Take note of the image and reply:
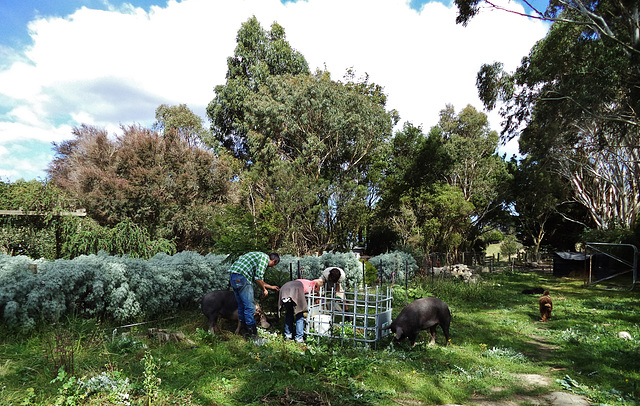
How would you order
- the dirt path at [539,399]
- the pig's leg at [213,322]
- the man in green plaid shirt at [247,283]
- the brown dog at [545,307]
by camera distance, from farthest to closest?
1. the brown dog at [545,307]
2. the pig's leg at [213,322]
3. the man in green plaid shirt at [247,283]
4. the dirt path at [539,399]

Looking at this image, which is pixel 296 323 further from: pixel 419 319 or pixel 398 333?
pixel 419 319

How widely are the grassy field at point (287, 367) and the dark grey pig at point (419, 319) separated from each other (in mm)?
249

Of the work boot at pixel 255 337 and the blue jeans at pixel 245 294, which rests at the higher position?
the blue jeans at pixel 245 294

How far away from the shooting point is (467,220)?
84.9 ft

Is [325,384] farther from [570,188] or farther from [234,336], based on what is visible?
[570,188]

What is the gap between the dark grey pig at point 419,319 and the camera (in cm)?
731

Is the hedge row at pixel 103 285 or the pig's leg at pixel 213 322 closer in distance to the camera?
the hedge row at pixel 103 285

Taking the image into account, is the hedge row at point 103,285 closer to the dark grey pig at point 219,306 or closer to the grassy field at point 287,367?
the grassy field at point 287,367

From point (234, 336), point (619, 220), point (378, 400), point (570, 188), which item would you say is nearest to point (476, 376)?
point (378, 400)

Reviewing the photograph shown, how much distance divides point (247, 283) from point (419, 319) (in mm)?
3144

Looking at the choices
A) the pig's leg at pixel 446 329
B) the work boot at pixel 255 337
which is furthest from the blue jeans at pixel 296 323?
the pig's leg at pixel 446 329

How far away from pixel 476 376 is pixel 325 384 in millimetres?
2349

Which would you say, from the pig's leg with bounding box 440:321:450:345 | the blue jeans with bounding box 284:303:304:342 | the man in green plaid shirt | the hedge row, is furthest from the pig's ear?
the hedge row

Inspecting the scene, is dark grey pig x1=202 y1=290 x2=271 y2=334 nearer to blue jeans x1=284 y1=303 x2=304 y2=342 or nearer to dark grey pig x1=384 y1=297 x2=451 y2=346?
blue jeans x1=284 y1=303 x2=304 y2=342
